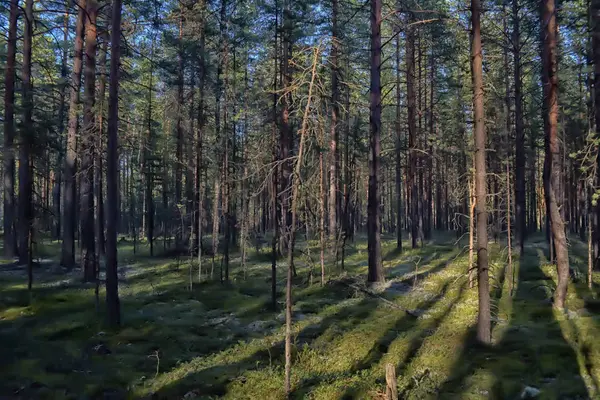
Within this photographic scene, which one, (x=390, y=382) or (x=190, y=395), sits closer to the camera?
(x=390, y=382)

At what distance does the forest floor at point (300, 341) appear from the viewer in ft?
32.2

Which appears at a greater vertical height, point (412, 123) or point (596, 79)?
point (412, 123)

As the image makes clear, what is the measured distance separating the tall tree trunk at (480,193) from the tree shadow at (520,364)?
0.74 metres

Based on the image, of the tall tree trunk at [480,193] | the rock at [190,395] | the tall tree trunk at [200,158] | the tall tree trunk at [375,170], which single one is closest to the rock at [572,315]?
the tall tree trunk at [480,193]

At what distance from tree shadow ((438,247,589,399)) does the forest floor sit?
40 mm

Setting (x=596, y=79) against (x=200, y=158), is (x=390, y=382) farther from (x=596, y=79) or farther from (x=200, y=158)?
(x=200, y=158)

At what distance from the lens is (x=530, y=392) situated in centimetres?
912

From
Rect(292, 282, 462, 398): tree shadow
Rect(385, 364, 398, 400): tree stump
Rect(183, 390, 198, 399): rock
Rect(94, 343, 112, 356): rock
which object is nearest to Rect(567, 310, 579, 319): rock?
Rect(292, 282, 462, 398): tree shadow

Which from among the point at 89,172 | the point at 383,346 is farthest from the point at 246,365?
the point at 89,172

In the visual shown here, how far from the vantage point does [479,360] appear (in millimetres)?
10898

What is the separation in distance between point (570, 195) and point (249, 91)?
107 feet

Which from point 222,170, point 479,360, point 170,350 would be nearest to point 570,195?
point 222,170

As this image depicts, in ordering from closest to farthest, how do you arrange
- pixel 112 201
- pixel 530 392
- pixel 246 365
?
pixel 530 392 < pixel 246 365 < pixel 112 201

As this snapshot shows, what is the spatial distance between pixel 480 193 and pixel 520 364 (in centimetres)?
444
